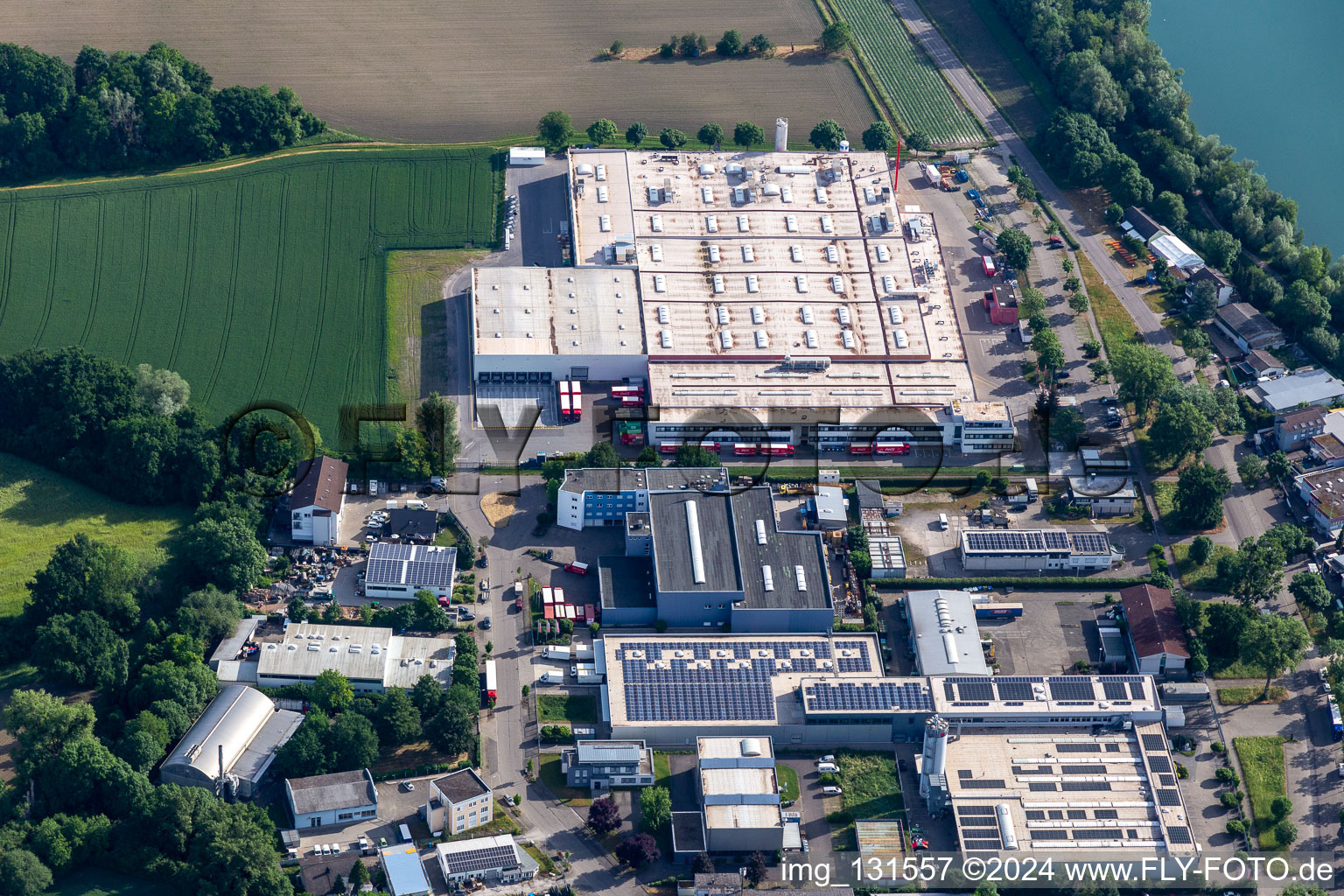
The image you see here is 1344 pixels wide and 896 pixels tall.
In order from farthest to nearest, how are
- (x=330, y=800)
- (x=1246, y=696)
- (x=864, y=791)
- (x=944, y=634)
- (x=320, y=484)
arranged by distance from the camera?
1. (x=320, y=484)
2. (x=944, y=634)
3. (x=1246, y=696)
4. (x=864, y=791)
5. (x=330, y=800)

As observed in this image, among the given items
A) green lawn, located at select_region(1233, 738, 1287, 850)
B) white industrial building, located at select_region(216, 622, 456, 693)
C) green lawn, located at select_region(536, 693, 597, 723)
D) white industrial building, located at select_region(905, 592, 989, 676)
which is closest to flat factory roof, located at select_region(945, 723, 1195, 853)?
green lawn, located at select_region(1233, 738, 1287, 850)

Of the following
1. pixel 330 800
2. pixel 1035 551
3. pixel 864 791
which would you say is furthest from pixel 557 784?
pixel 1035 551

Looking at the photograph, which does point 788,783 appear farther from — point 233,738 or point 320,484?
point 320,484

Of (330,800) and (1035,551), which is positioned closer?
(330,800)

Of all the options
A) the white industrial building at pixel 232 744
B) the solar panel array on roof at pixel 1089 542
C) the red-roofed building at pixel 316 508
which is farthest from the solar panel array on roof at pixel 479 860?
the solar panel array on roof at pixel 1089 542

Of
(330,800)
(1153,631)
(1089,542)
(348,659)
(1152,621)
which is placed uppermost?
(1089,542)

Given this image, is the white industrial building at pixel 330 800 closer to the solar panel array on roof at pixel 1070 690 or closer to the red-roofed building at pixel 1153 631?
the solar panel array on roof at pixel 1070 690

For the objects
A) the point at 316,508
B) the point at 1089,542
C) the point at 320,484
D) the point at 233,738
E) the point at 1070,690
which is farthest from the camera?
the point at 1089,542
